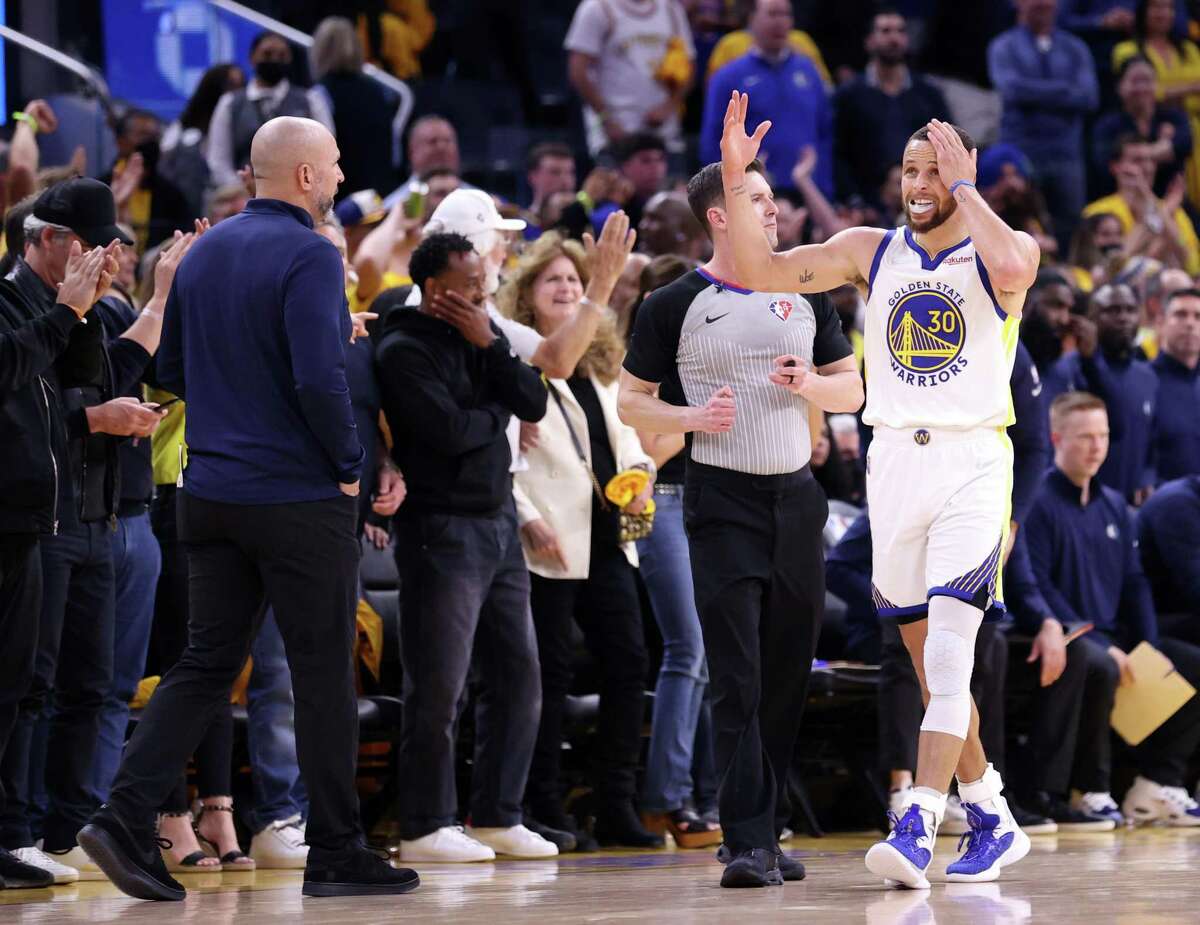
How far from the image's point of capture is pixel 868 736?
8.74m

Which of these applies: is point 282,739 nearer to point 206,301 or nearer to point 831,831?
point 206,301

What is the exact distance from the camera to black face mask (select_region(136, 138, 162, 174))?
10406mm

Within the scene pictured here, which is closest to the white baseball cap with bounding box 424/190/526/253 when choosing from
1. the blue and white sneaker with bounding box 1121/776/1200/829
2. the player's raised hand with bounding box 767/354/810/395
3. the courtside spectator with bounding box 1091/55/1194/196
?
the player's raised hand with bounding box 767/354/810/395

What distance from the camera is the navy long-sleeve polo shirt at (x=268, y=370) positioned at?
5.45 metres

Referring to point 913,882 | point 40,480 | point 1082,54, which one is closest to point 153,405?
point 40,480

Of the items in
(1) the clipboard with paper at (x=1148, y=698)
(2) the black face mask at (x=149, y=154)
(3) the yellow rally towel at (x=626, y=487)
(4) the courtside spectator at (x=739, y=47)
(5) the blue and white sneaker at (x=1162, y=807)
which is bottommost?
(5) the blue and white sneaker at (x=1162, y=807)

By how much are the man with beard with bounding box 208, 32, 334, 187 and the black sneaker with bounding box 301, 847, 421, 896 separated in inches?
230

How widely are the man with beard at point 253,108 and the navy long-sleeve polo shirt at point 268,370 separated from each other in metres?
5.20

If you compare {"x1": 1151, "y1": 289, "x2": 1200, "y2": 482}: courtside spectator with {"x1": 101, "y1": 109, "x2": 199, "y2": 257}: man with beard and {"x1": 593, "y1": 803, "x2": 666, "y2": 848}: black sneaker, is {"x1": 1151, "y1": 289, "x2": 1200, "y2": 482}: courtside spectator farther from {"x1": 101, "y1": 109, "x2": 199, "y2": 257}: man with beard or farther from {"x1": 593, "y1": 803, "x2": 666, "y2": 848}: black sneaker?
{"x1": 101, "y1": 109, "x2": 199, "y2": 257}: man with beard

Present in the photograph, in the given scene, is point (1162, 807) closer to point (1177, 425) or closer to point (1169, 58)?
point (1177, 425)

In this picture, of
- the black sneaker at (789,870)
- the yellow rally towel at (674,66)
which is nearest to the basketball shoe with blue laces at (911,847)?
the black sneaker at (789,870)

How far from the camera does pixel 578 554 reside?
7492mm

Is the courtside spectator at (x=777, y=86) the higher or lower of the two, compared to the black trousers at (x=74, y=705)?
higher

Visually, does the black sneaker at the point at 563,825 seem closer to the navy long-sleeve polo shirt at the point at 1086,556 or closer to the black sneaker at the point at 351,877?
the black sneaker at the point at 351,877
